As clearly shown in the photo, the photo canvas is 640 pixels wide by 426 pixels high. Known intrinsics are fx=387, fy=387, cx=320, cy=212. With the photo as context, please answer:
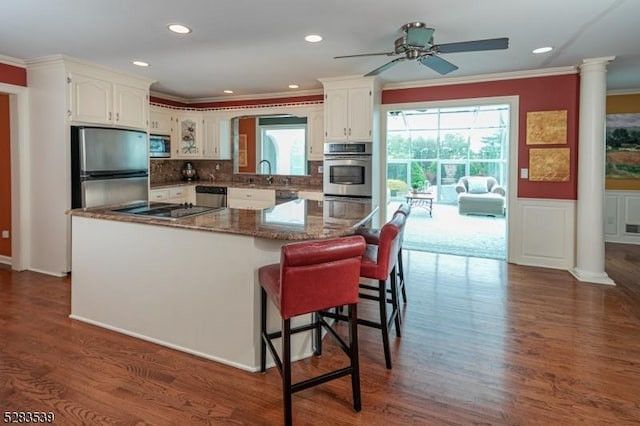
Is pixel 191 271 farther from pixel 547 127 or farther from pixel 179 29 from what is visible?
pixel 547 127

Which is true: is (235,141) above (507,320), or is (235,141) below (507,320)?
above

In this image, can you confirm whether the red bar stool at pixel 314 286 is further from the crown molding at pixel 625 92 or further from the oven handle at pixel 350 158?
the crown molding at pixel 625 92

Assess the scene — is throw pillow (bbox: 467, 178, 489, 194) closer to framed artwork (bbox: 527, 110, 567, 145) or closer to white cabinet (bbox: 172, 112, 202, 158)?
framed artwork (bbox: 527, 110, 567, 145)

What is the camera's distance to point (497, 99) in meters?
4.96

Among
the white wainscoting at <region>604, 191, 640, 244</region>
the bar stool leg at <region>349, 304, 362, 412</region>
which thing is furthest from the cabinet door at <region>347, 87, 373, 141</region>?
the white wainscoting at <region>604, 191, 640, 244</region>

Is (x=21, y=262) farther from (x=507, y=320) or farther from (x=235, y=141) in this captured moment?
(x=507, y=320)

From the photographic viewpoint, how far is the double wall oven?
514 centimetres

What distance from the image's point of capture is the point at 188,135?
677cm

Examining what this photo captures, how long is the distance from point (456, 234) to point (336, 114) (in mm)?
3320

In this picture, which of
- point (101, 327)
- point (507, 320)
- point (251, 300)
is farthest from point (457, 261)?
point (101, 327)

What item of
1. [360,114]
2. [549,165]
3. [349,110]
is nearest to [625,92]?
[549,165]

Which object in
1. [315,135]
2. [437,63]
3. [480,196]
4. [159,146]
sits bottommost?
[480,196]

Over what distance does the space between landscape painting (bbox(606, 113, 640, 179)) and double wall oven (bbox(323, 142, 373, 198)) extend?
13.7 ft

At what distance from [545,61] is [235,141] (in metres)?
4.90
